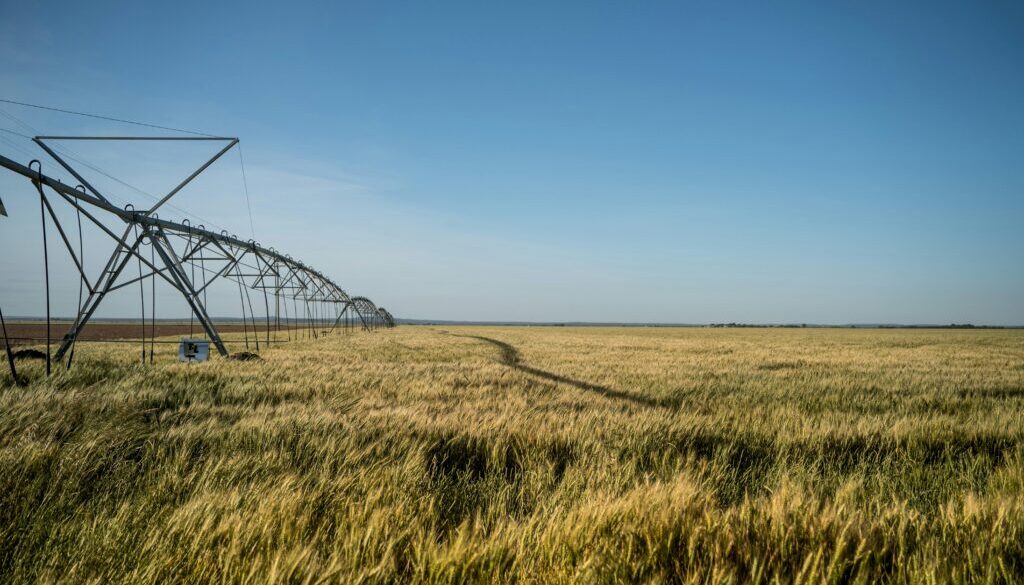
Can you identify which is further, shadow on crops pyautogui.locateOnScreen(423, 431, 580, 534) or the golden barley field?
shadow on crops pyautogui.locateOnScreen(423, 431, 580, 534)

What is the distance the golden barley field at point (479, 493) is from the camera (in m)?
1.60

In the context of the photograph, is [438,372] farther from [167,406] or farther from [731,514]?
[731,514]

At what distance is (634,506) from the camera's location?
2.01 meters

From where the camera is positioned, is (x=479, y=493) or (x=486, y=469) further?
(x=486, y=469)

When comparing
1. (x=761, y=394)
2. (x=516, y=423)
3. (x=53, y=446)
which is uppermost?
(x=53, y=446)

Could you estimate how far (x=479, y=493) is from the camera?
278 centimetres

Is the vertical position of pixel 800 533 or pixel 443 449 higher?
pixel 800 533

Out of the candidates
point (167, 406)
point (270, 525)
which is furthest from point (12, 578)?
point (167, 406)

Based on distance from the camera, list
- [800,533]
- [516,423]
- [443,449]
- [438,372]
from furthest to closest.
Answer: [438,372], [516,423], [443,449], [800,533]

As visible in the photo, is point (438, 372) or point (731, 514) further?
point (438, 372)

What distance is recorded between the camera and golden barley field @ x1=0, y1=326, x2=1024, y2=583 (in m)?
1.60

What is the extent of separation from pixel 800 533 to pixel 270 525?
89.6 inches

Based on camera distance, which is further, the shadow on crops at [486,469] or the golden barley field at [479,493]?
the shadow on crops at [486,469]

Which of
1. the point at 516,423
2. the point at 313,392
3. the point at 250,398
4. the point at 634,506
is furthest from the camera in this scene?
the point at 313,392
